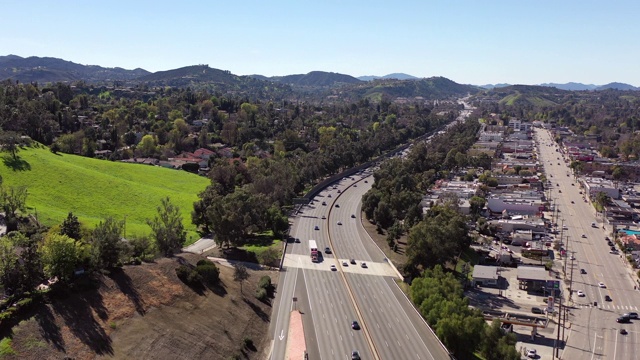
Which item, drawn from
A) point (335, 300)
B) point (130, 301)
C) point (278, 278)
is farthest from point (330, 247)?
point (130, 301)

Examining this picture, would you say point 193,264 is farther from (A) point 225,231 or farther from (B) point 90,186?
(B) point 90,186

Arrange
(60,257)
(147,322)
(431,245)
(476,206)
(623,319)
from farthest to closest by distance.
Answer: (476,206) < (431,245) < (623,319) < (147,322) < (60,257)

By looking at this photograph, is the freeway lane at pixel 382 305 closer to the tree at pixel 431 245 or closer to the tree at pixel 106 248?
the tree at pixel 431 245

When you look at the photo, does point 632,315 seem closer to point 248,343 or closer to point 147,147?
point 248,343

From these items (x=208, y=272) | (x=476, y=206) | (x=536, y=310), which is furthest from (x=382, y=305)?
(x=476, y=206)

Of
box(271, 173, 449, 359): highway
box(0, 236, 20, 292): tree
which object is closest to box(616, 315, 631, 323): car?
box(271, 173, 449, 359): highway
